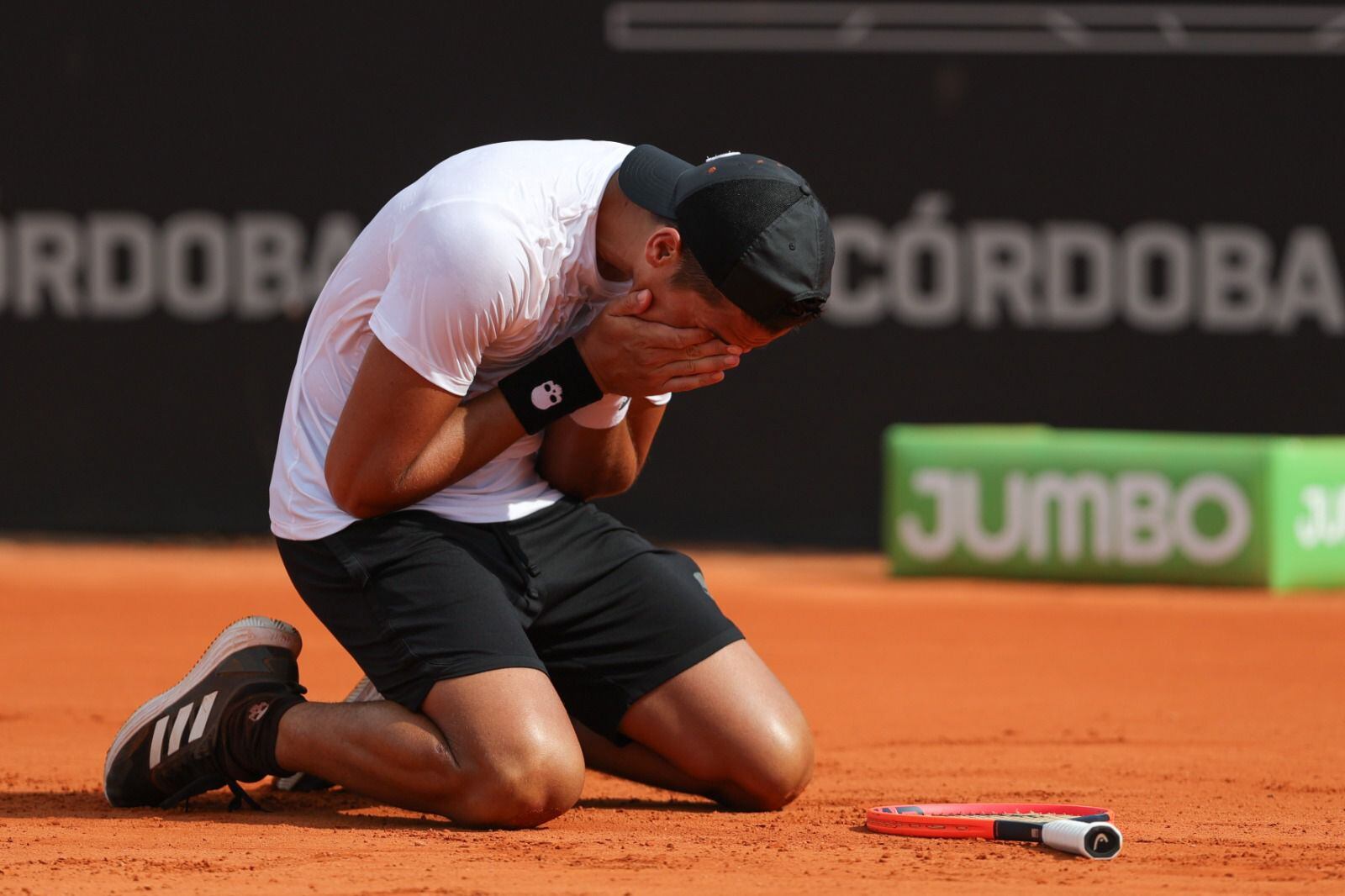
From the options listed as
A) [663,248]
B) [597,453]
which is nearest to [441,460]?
[597,453]

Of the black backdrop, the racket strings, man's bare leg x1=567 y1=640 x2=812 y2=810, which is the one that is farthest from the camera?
the black backdrop

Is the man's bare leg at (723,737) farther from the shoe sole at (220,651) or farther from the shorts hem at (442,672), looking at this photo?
the shoe sole at (220,651)

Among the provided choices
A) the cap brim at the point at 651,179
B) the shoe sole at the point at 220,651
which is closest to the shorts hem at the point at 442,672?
the shoe sole at the point at 220,651

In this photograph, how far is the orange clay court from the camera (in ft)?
9.53

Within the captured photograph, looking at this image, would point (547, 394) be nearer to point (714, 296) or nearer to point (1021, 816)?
point (714, 296)

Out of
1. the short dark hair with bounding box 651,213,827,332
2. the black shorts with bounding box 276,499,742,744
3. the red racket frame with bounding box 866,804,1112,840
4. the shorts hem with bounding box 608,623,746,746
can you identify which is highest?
the short dark hair with bounding box 651,213,827,332

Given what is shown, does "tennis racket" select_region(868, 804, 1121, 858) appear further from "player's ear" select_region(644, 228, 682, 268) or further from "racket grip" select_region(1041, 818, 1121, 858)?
"player's ear" select_region(644, 228, 682, 268)

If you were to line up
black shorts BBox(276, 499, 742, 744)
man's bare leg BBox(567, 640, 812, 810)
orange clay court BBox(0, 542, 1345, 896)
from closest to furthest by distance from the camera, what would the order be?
orange clay court BBox(0, 542, 1345, 896) < black shorts BBox(276, 499, 742, 744) < man's bare leg BBox(567, 640, 812, 810)

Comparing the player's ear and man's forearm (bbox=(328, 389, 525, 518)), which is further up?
the player's ear

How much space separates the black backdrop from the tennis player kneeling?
5.18m

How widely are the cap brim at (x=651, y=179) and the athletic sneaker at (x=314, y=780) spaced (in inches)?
42.1

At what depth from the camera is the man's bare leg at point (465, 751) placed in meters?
3.25

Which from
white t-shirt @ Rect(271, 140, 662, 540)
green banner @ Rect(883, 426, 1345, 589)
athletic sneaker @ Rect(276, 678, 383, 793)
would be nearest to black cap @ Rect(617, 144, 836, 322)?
white t-shirt @ Rect(271, 140, 662, 540)

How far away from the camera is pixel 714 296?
3191 millimetres
